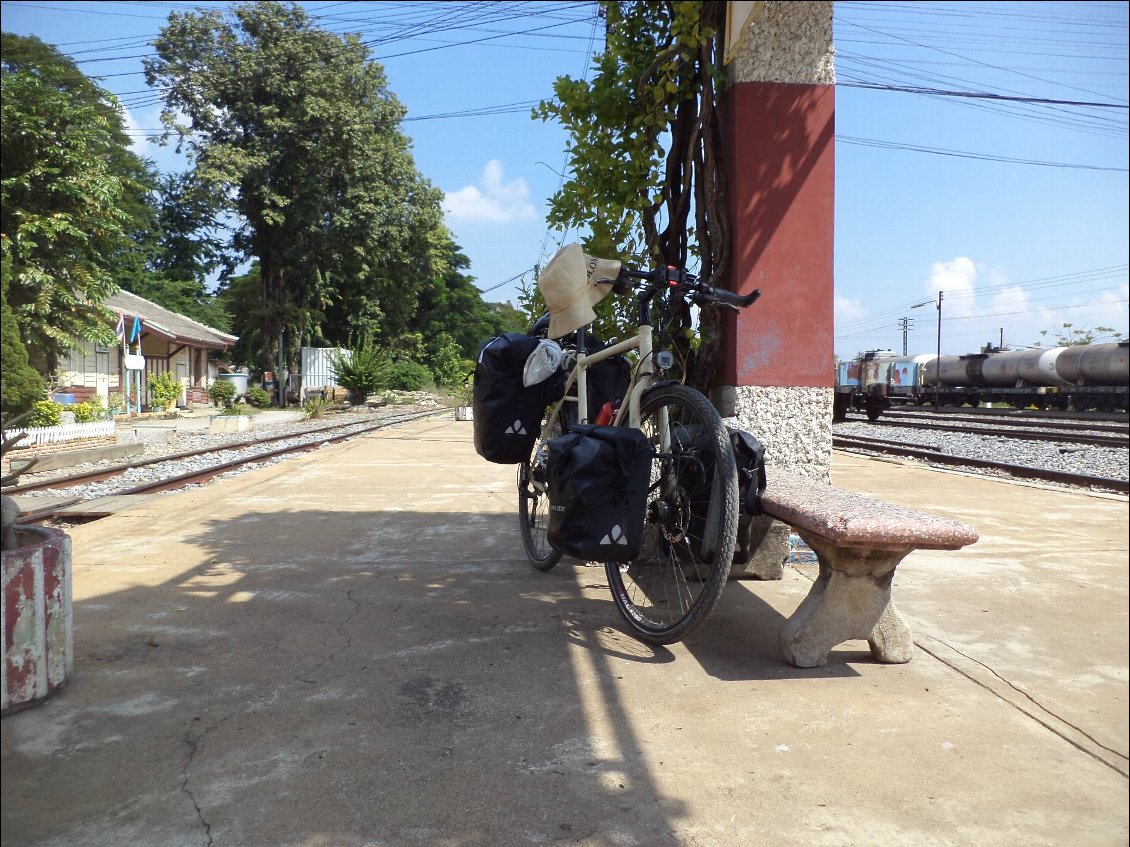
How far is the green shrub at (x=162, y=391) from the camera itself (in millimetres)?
28031

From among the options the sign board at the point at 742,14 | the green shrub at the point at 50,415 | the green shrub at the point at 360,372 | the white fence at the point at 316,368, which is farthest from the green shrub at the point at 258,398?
the sign board at the point at 742,14

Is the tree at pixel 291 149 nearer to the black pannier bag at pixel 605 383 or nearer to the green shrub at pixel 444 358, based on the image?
the green shrub at pixel 444 358

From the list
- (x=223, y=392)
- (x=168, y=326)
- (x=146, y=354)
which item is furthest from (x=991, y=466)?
(x=146, y=354)

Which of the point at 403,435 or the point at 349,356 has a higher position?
the point at 349,356

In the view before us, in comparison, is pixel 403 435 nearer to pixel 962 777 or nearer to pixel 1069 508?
pixel 1069 508

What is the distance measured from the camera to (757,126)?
4367 millimetres

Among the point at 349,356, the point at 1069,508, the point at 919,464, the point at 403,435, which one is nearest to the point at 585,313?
the point at 1069,508

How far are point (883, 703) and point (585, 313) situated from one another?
197 centimetres

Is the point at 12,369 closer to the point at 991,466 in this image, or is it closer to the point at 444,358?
the point at 991,466

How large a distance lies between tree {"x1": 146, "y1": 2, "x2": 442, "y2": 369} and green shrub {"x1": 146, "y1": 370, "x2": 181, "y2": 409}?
7.06m

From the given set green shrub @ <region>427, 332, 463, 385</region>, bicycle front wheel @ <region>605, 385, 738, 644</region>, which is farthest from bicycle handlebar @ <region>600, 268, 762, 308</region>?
green shrub @ <region>427, 332, 463, 385</region>

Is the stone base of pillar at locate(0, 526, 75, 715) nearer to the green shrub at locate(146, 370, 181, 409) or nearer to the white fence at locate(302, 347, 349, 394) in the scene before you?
the green shrub at locate(146, 370, 181, 409)

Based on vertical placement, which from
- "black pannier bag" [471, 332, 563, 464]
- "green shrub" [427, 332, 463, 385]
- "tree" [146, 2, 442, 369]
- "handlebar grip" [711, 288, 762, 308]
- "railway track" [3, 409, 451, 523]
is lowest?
"railway track" [3, 409, 451, 523]

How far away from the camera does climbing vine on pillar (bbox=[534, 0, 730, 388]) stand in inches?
178
